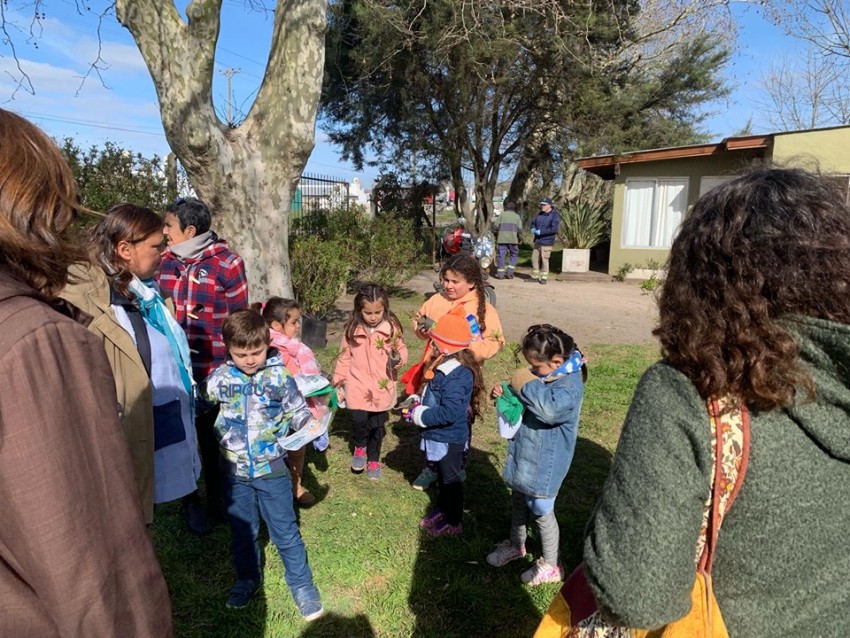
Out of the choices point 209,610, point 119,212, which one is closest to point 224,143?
point 119,212

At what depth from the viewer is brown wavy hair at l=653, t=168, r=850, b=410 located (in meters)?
1.14

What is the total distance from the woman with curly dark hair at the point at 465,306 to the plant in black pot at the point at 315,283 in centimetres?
370

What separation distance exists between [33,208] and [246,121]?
5074 millimetres

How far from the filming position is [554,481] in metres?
3.03

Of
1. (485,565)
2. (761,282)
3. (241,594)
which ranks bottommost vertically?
(485,565)

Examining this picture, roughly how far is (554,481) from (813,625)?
1818 mm

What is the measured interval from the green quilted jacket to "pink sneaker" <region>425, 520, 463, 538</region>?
8.29 ft

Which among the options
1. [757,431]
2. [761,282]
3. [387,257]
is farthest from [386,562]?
[387,257]

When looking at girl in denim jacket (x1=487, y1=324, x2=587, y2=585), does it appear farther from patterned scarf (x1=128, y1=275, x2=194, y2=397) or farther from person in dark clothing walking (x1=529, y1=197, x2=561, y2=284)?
person in dark clothing walking (x1=529, y1=197, x2=561, y2=284)

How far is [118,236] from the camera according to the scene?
2.66 meters

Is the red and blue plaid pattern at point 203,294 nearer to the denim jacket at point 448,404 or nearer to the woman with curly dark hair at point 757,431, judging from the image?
the denim jacket at point 448,404

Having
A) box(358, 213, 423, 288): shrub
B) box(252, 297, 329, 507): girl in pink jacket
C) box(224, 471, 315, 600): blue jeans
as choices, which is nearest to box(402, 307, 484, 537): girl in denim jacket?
box(252, 297, 329, 507): girl in pink jacket

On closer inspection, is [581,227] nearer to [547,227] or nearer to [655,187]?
[655,187]

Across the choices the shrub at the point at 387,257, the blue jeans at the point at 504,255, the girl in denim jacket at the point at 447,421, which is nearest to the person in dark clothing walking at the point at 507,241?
the blue jeans at the point at 504,255
